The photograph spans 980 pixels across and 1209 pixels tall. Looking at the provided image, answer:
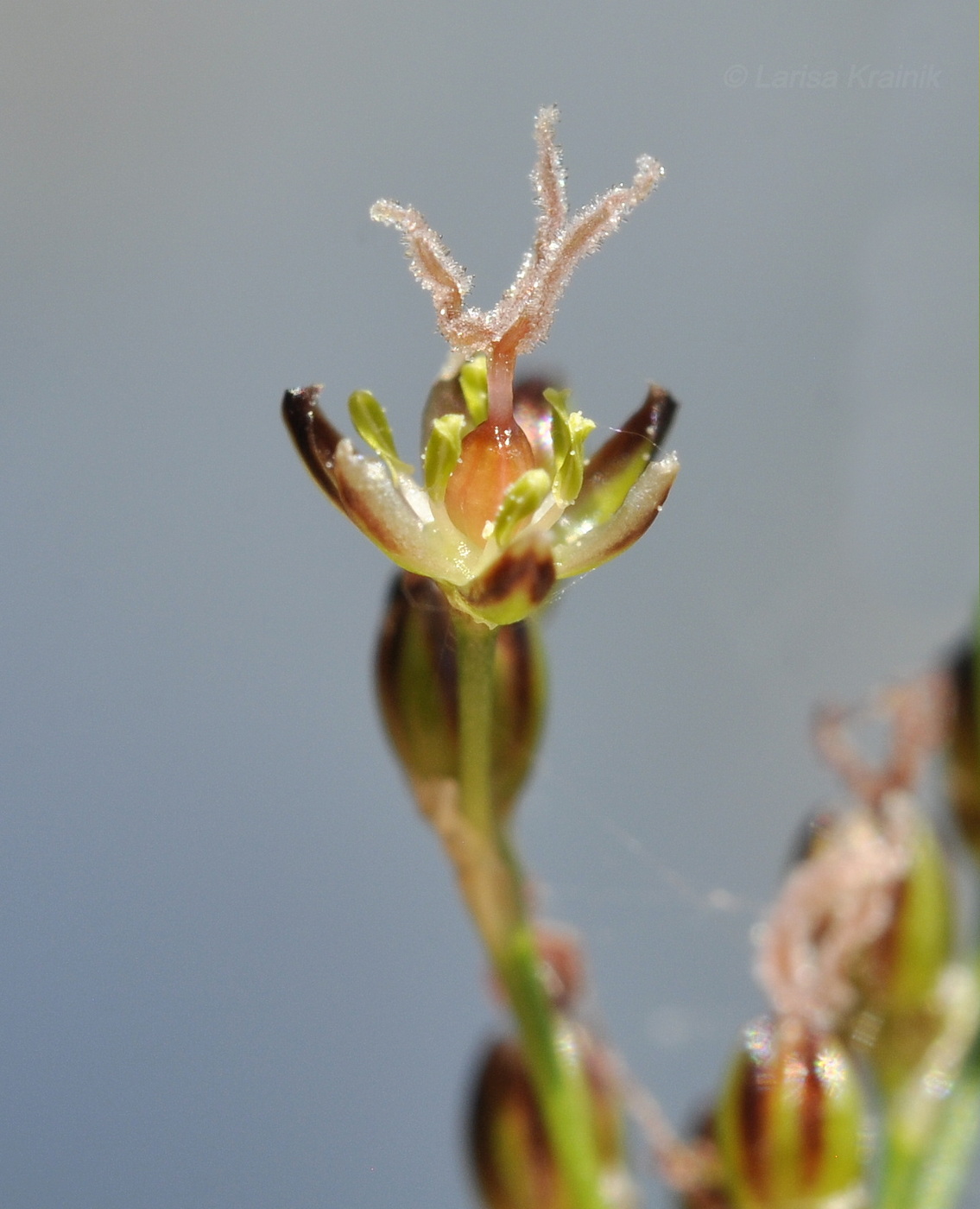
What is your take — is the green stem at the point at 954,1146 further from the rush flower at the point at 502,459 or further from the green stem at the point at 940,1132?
Answer: the rush flower at the point at 502,459

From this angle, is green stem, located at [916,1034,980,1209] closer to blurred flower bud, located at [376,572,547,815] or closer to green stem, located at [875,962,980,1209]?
green stem, located at [875,962,980,1209]

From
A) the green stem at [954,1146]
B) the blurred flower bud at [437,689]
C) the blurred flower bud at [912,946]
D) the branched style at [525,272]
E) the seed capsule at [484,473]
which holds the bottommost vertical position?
the green stem at [954,1146]

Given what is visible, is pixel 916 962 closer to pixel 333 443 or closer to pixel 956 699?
pixel 956 699

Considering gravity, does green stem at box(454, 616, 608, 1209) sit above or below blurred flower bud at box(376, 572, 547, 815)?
below

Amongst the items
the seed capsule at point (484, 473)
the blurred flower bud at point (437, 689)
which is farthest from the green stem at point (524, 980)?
the seed capsule at point (484, 473)

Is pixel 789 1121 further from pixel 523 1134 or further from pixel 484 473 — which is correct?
pixel 484 473

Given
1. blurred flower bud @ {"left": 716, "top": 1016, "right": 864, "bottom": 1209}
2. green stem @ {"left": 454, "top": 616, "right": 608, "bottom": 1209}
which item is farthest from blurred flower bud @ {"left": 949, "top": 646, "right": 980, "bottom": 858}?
green stem @ {"left": 454, "top": 616, "right": 608, "bottom": 1209}

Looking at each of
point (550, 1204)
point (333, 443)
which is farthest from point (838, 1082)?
point (333, 443)
